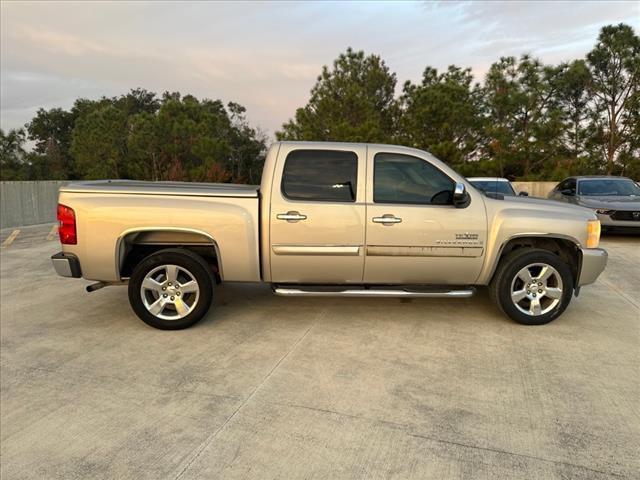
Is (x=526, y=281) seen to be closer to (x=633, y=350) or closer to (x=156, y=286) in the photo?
(x=633, y=350)

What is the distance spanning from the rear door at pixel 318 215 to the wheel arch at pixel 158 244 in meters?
0.70

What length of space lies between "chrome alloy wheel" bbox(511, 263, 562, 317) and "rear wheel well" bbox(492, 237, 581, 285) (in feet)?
0.91

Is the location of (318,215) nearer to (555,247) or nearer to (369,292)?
(369,292)

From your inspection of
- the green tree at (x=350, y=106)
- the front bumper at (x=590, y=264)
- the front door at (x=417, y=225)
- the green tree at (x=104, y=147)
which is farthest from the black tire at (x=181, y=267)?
the green tree at (x=104, y=147)

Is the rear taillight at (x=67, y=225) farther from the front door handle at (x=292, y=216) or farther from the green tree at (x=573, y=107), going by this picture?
the green tree at (x=573, y=107)

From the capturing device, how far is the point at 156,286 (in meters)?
4.61

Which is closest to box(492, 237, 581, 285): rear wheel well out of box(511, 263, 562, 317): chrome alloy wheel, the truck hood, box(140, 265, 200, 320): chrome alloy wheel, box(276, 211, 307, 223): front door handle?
box(511, 263, 562, 317): chrome alloy wheel

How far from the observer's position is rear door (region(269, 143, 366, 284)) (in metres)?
4.54

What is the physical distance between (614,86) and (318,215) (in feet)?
81.3

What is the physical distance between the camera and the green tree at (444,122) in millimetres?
22922

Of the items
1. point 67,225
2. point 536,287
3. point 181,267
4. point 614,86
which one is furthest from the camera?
point 614,86

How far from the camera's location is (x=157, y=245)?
Result: 483cm

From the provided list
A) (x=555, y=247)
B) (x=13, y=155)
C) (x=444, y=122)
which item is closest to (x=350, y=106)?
(x=444, y=122)

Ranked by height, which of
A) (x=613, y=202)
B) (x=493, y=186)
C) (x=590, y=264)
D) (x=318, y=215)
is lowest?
(x=590, y=264)
